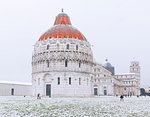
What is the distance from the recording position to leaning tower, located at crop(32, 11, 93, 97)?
180 ft

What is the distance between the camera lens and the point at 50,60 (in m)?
55.3

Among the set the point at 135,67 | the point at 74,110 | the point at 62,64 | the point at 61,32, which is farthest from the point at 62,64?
the point at 135,67

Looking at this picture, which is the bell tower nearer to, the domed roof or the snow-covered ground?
the domed roof

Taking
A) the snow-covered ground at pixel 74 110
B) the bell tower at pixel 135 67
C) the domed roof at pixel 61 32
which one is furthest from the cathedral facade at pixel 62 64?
the bell tower at pixel 135 67

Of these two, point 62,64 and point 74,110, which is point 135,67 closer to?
point 62,64

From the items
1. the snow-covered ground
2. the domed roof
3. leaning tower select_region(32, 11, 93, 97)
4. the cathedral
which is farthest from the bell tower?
the snow-covered ground

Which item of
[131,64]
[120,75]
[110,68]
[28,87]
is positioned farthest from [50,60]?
[131,64]

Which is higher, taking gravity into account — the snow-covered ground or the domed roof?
the domed roof

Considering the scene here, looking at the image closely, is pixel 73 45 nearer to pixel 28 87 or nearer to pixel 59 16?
pixel 59 16

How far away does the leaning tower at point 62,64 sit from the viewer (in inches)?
2158

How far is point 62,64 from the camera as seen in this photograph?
180 feet

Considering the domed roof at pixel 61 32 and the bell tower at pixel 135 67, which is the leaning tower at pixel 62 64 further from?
the bell tower at pixel 135 67

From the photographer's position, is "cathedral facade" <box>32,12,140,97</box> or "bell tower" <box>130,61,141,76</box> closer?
"cathedral facade" <box>32,12,140,97</box>

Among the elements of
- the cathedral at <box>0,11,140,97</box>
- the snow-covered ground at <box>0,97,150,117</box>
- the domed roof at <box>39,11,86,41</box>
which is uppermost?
the domed roof at <box>39,11,86,41</box>
